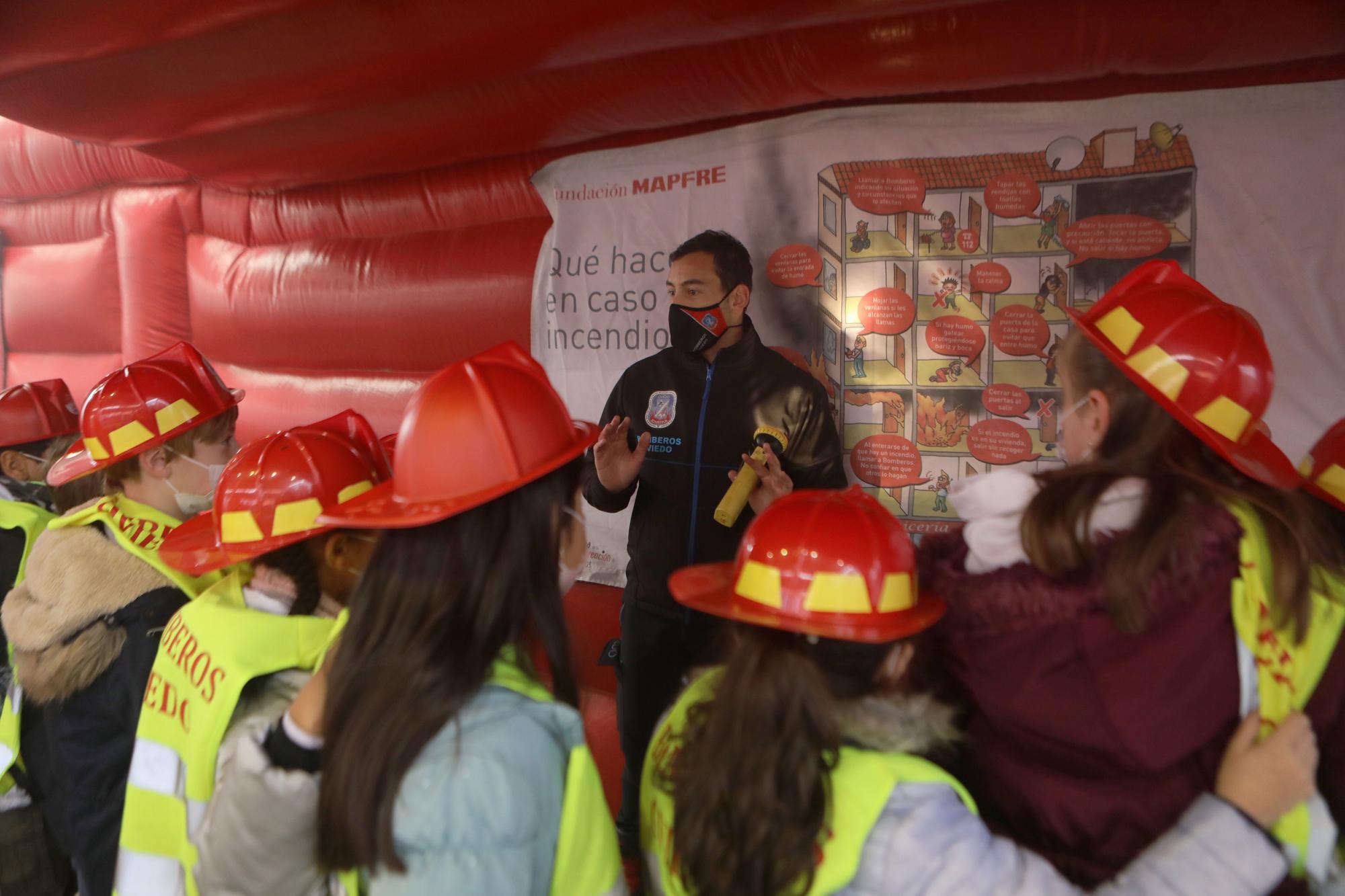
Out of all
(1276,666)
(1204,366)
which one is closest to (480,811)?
(1276,666)

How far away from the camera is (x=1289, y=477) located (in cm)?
110

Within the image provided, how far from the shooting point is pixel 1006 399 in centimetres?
224

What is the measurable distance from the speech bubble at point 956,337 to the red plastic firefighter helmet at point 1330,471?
94 centimetres

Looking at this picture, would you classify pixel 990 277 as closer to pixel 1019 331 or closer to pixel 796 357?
pixel 1019 331

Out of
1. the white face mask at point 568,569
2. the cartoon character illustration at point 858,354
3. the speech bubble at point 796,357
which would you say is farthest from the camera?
the speech bubble at point 796,357

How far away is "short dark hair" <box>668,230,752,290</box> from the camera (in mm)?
2412

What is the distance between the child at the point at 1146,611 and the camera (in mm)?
934

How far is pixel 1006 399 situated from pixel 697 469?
801 mm

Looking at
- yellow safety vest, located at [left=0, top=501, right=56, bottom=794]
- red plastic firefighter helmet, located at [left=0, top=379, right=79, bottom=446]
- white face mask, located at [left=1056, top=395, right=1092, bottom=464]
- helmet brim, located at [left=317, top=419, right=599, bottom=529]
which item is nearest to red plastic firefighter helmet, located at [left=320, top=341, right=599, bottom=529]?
helmet brim, located at [left=317, top=419, right=599, bottom=529]

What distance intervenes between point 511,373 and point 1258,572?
889mm

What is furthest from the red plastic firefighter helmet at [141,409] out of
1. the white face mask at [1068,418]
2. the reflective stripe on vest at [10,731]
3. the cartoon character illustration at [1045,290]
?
the cartoon character illustration at [1045,290]

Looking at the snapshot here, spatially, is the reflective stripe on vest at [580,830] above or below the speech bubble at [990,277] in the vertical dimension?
below

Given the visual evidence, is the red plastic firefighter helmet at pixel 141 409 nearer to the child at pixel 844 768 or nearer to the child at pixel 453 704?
the child at pixel 453 704

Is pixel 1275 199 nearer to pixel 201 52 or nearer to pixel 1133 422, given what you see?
pixel 1133 422
